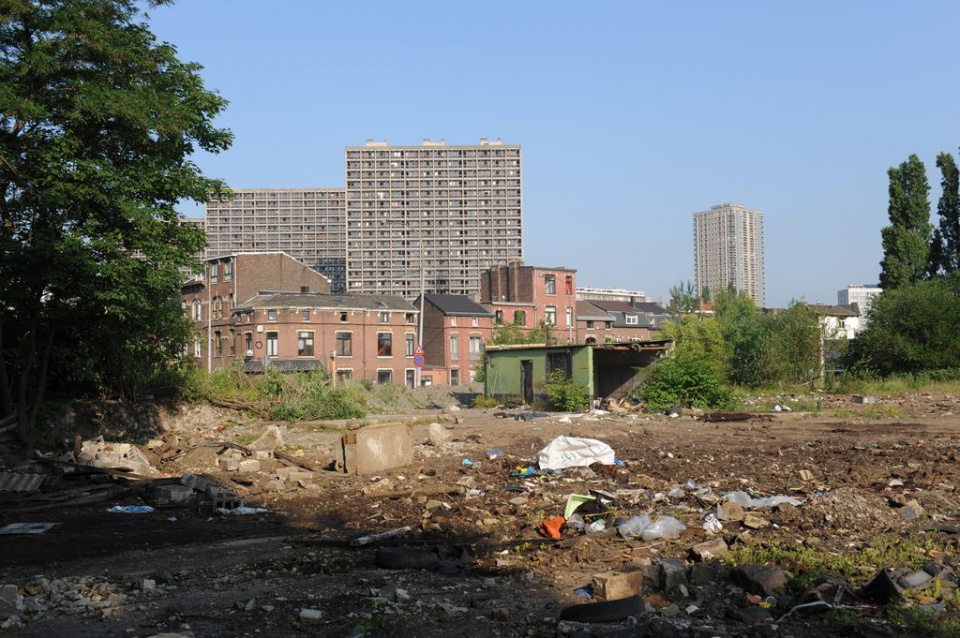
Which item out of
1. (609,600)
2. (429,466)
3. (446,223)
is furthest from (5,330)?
(446,223)

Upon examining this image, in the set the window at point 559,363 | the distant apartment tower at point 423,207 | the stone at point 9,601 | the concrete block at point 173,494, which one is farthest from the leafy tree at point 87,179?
the distant apartment tower at point 423,207

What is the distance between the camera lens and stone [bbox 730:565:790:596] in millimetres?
7188

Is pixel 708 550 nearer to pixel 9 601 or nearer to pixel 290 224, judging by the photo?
pixel 9 601

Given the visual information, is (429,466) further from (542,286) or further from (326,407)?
(542,286)

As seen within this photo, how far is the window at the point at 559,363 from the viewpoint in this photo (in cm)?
3350

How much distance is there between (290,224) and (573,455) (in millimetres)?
156317

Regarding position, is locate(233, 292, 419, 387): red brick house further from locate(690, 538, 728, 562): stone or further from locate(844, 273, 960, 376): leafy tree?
locate(690, 538, 728, 562): stone

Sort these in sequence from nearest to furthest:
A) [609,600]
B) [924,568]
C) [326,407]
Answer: [609,600]
[924,568]
[326,407]

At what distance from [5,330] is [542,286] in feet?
188

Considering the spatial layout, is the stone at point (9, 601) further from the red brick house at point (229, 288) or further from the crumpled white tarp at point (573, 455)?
the red brick house at point (229, 288)

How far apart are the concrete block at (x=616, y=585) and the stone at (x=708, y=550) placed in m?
1.22

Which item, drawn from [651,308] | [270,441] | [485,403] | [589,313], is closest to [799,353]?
[485,403]

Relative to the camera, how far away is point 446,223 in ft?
464

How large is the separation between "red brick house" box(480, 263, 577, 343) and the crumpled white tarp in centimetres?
5439
